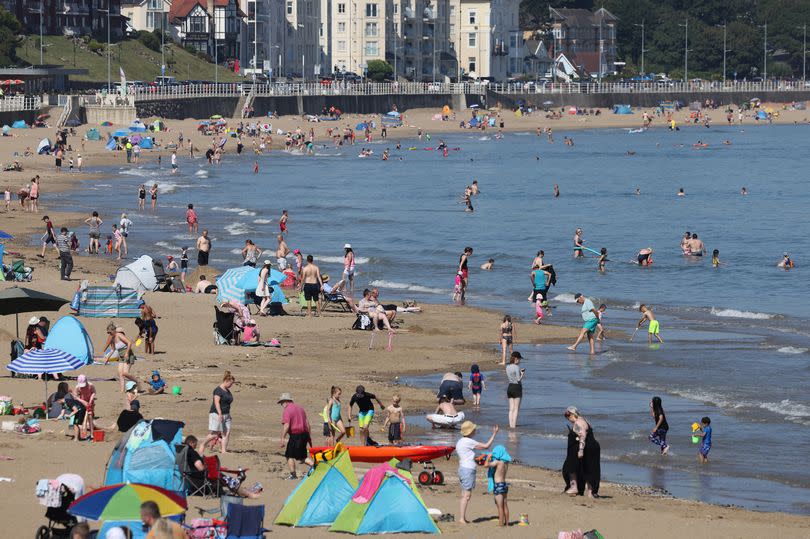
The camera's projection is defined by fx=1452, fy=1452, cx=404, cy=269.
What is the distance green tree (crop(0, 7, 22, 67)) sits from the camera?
332 ft

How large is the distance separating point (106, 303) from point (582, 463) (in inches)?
479

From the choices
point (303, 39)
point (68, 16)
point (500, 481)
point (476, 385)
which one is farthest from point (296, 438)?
point (303, 39)

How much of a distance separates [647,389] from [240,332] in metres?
7.00

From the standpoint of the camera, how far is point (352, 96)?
390 feet

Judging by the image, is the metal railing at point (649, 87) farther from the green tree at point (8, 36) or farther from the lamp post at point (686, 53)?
the green tree at point (8, 36)

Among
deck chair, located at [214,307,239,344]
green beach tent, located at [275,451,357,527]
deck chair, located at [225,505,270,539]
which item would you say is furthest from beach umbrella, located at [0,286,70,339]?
deck chair, located at [225,505,270,539]

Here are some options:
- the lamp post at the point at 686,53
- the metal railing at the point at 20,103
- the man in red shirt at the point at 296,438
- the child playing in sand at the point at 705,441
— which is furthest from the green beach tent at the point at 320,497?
the lamp post at the point at 686,53

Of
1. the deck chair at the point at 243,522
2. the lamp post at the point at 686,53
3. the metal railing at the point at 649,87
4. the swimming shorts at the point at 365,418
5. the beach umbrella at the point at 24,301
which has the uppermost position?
the lamp post at the point at 686,53

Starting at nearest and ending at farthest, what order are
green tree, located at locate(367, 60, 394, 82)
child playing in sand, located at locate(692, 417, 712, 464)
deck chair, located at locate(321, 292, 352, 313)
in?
child playing in sand, located at locate(692, 417, 712, 464)
deck chair, located at locate(321, 292, 352, 313)
green tree, located at locate(367, 60, 394, 82)

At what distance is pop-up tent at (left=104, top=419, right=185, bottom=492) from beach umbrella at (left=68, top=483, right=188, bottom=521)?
198 centimetres

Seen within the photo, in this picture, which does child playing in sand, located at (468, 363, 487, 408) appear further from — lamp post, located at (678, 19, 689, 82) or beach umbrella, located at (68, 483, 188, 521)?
lamp post, located at (678, 19, 689, 82)

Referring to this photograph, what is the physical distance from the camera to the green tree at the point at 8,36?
10119 cm

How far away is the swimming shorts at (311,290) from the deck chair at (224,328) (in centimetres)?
382

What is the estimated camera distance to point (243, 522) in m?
13.2
